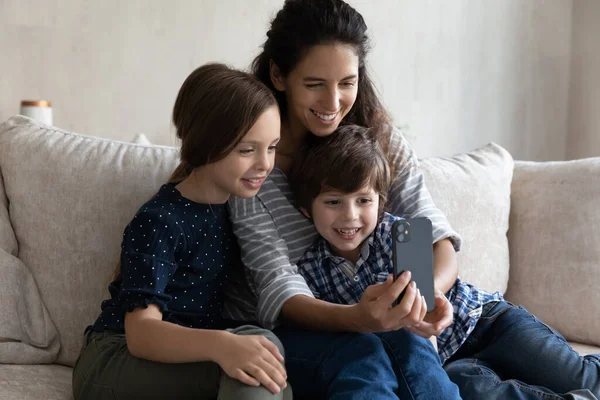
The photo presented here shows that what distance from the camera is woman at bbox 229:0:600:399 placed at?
142 cm

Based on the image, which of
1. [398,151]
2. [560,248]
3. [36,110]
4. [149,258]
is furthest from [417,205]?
[36,110]

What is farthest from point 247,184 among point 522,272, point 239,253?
point 522,272

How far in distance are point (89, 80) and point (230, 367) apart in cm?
210

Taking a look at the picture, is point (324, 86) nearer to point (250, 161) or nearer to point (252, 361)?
point (250, 161)

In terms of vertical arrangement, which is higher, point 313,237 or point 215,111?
point 215,111

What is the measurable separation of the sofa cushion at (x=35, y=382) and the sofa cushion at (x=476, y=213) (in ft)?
3.25

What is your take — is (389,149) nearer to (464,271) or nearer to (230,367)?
(464,271)

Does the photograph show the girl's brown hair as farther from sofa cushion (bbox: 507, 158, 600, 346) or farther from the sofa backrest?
sofa cushion (bbox: 507, 158, 600, 346)

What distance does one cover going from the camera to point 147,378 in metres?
1.29

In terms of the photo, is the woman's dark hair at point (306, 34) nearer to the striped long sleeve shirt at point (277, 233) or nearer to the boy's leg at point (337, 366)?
the striped long sleeve shirt at point (277, 233)

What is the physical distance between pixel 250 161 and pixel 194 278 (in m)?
0.25

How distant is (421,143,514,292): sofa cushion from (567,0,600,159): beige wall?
1.98 metres

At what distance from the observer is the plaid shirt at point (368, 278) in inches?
61.7

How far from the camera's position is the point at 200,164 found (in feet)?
4.77
